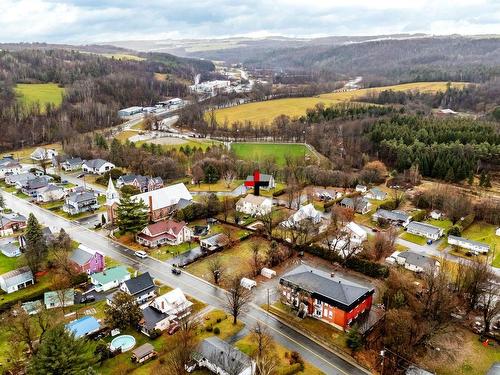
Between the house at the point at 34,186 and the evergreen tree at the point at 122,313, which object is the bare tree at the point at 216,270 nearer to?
the evergreen tree at the point at 122,313

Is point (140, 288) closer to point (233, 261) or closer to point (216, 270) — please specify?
point (216, 270)

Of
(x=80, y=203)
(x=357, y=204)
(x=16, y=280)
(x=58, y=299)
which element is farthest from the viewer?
(x=357, y=204)

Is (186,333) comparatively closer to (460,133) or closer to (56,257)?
(56,257)

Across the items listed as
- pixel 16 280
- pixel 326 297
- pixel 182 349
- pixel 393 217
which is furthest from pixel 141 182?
pixel 182 349

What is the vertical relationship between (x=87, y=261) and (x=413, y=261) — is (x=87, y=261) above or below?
above

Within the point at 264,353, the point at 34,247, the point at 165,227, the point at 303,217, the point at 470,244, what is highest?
the point at 34,247

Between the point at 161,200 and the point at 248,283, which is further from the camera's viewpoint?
the point at 161,200

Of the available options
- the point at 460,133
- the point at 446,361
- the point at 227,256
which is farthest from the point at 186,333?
the point at 460,133
